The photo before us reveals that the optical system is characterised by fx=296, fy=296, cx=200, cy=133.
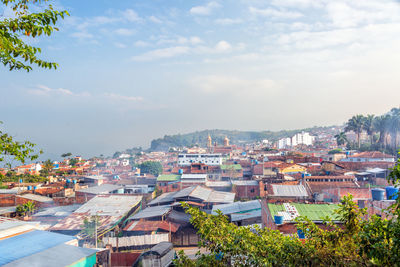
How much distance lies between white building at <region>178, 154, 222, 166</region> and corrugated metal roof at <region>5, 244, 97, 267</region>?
51.7 meters

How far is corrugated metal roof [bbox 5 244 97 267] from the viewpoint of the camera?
24.1ft

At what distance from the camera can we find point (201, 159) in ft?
207

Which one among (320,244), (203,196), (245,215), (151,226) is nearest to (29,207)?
(151,226)

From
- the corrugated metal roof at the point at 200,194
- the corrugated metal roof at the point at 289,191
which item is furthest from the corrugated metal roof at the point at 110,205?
the corrugated metal roof at the point at 289,191

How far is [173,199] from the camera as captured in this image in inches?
1016

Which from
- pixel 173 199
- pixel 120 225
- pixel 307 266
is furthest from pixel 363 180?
pixel 307 266

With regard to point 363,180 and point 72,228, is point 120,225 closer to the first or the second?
point 72,228

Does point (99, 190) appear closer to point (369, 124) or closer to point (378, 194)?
point (378, 194)

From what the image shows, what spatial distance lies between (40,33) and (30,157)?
227 cm

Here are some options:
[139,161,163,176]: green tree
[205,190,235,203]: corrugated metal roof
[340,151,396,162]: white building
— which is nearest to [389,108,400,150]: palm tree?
[340,151,396,162]: white building

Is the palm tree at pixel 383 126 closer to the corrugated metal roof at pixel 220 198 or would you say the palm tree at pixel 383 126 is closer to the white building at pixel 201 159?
the white building at pixel 201 159

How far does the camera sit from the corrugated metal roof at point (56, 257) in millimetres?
7359

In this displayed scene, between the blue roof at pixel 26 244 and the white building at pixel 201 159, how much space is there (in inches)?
2006

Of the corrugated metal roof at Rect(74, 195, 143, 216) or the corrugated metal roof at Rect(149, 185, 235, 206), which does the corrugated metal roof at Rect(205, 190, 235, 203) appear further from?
the corrugated metal roof at Rect(74, 195, 143, 216)
